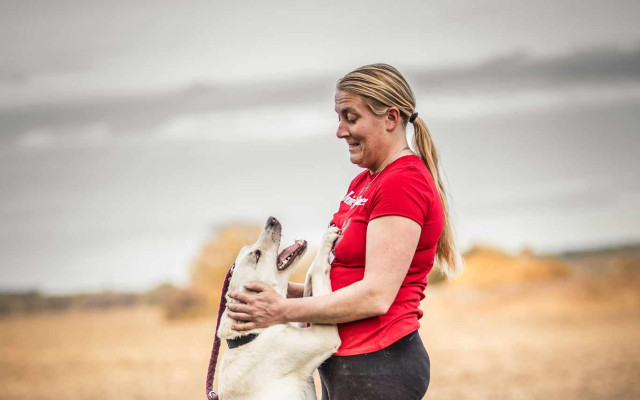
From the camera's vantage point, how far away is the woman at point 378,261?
8.57 feet

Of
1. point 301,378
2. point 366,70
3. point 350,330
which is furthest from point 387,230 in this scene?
point 301,378

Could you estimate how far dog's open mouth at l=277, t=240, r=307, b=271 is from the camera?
10.8ft

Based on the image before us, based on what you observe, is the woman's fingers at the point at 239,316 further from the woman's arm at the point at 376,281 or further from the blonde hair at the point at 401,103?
the blonde hair at the point at 401,103

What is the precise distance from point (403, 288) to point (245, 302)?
2.31ft

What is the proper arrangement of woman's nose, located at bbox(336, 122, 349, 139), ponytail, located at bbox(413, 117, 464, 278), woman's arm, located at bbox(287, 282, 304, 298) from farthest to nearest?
woman's arm, located at bbox(287, 282, 304, 298)
ponytail, located at bbox(413, 117, 464, 278)
woman's nose, located at bbox(336, 122, 349, 139)

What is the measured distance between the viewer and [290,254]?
333cm

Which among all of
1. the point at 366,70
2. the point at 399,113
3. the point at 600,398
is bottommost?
the point at 600,398

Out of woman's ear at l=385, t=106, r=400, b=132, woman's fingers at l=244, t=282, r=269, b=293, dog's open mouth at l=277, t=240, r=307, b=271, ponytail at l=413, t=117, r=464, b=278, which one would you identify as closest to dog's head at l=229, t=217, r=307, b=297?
dog's open mouth at l=277, t=240, r=307, b=271

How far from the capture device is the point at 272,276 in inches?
128

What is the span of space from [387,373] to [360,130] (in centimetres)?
101

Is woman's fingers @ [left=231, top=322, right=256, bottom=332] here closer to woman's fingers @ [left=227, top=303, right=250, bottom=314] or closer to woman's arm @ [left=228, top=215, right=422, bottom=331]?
woman's fingers @ [left=227, top=303, right=250, bottom=314]

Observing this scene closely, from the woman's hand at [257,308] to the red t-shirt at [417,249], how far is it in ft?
0.93

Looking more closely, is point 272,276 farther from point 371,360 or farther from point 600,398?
point 600,398

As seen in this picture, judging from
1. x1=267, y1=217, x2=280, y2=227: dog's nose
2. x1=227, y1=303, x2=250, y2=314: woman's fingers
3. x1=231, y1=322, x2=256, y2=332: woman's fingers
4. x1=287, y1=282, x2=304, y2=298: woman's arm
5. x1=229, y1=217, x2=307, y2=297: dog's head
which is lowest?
x1=231, y1=322, x2=256, y2=332: woman's fingers
